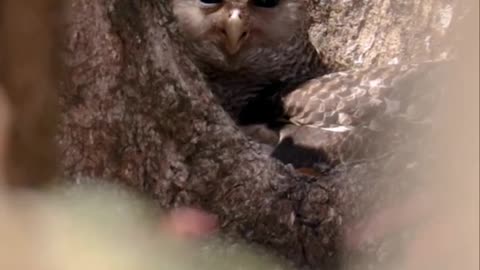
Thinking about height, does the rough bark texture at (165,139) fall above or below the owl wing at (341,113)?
above

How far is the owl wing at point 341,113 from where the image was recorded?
5.10ft

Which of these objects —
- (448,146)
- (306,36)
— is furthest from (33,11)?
(306,36)

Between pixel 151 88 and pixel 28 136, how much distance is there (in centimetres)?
50

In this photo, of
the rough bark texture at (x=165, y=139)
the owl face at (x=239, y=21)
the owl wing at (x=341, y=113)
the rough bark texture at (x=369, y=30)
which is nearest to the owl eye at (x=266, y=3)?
the owl face at (x=239, y=21)

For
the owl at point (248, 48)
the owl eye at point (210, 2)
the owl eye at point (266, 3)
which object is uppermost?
the owl eye at point (210, 2)

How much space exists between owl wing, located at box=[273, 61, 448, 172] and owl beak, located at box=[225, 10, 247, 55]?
171 millimetres

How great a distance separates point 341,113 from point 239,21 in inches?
13.9

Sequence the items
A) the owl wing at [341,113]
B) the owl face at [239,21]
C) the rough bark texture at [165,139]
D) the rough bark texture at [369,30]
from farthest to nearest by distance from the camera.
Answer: the owl face at [239,21], the rough bark texture at [369,30], the owl wing at [341,113], the rough bark texture at [165,139]

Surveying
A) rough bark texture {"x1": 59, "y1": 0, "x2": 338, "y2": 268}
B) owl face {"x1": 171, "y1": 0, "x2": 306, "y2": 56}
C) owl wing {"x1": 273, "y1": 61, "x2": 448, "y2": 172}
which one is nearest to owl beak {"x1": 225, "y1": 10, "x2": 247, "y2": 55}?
owl face {"x1": 171, "y1": 0, "x2": 306, "y2": 56}

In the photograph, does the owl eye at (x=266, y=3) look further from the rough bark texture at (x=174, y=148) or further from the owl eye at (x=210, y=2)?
the rough bark texture at (x=174, y=148)

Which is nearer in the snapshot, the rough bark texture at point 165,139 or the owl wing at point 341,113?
the rough bark texture at point 165,139

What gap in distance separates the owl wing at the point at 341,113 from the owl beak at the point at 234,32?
17 cm

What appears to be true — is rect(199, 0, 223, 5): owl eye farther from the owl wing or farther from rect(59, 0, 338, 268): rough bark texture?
rect(59, 0, 338, 268): rough bark texture

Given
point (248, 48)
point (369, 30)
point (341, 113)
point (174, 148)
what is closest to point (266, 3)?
point (248, 48)
